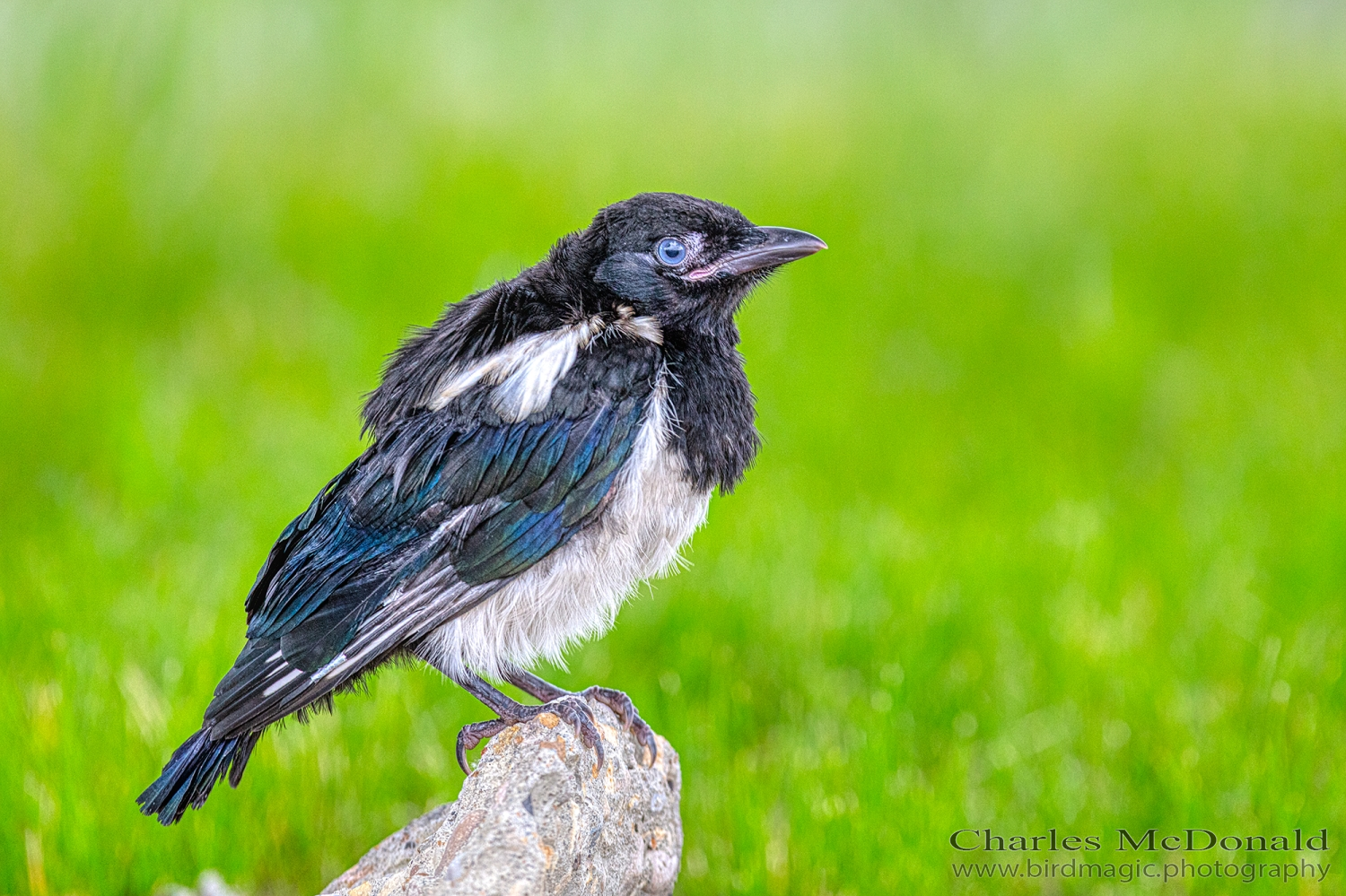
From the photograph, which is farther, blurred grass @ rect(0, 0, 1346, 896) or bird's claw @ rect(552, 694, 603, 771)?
blurred grass @ rect(0, 0, 1346, 896)

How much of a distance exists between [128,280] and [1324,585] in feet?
22.8

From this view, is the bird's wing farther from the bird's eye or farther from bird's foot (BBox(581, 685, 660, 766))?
bird's foot (BBox(581, 685, 660, 766))

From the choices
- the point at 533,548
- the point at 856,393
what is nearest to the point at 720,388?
the point at 533,548

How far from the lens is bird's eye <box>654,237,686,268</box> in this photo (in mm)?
3426

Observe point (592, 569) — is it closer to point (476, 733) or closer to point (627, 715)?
point (627, 715)

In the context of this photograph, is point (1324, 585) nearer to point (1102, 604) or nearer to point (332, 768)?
point (1102, 604)

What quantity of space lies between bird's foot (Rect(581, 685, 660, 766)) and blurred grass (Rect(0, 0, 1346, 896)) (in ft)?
2.40

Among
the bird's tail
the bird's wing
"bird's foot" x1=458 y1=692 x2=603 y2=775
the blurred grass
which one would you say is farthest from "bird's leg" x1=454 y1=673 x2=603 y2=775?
the blurred grass

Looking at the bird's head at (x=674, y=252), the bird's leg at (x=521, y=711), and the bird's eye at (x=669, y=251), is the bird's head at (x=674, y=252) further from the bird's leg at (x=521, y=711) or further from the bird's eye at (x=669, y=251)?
the bird's leg at (x=521, y=711)

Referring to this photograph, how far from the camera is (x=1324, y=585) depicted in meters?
5.99

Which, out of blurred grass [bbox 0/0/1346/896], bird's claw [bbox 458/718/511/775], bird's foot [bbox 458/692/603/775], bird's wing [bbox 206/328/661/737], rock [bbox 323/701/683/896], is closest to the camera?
rock [bbox 323/701/683/896]

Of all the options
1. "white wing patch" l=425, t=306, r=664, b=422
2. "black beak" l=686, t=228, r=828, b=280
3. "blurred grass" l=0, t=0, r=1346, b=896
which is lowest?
"blurred grass" l=0, t=0, r=1346, b=896

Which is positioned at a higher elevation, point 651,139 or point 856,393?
point 651,139

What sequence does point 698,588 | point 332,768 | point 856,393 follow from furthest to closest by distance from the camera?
point 856,393
point 698,588
point 332,768
